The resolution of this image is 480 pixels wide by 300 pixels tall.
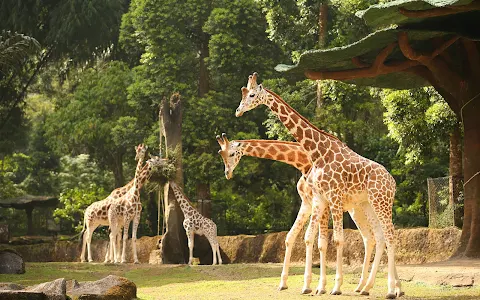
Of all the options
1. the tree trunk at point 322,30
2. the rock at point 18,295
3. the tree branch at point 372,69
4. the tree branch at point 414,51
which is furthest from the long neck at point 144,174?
the rock at point 18,295

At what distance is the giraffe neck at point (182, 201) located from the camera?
2672 centimetres

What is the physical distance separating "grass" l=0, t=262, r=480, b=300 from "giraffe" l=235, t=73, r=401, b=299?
0.47 m

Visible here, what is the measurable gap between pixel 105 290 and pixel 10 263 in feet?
31.5

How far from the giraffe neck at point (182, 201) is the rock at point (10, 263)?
5.91 metres

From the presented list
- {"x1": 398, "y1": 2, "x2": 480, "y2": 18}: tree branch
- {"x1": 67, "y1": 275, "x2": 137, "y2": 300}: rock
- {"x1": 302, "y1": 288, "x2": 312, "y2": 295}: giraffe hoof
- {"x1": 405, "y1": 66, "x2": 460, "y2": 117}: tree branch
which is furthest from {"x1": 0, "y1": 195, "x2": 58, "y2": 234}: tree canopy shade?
{"x1": 398, "y1": 2, "x2": 480, "y2": 18}: tree branch

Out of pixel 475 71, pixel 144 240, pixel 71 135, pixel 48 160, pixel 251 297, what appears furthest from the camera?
pixel 48 160

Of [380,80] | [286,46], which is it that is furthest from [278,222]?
[380,80]

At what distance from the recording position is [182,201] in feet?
88.6

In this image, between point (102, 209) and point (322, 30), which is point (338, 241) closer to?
point (102, 209)

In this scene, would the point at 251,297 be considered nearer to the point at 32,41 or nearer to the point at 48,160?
the point at 32,41

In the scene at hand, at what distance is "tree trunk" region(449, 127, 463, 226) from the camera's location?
76.6 ft

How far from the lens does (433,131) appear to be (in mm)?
24656

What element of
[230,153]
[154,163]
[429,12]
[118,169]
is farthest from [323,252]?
[118,169]

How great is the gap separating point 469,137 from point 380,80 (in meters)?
2.53
